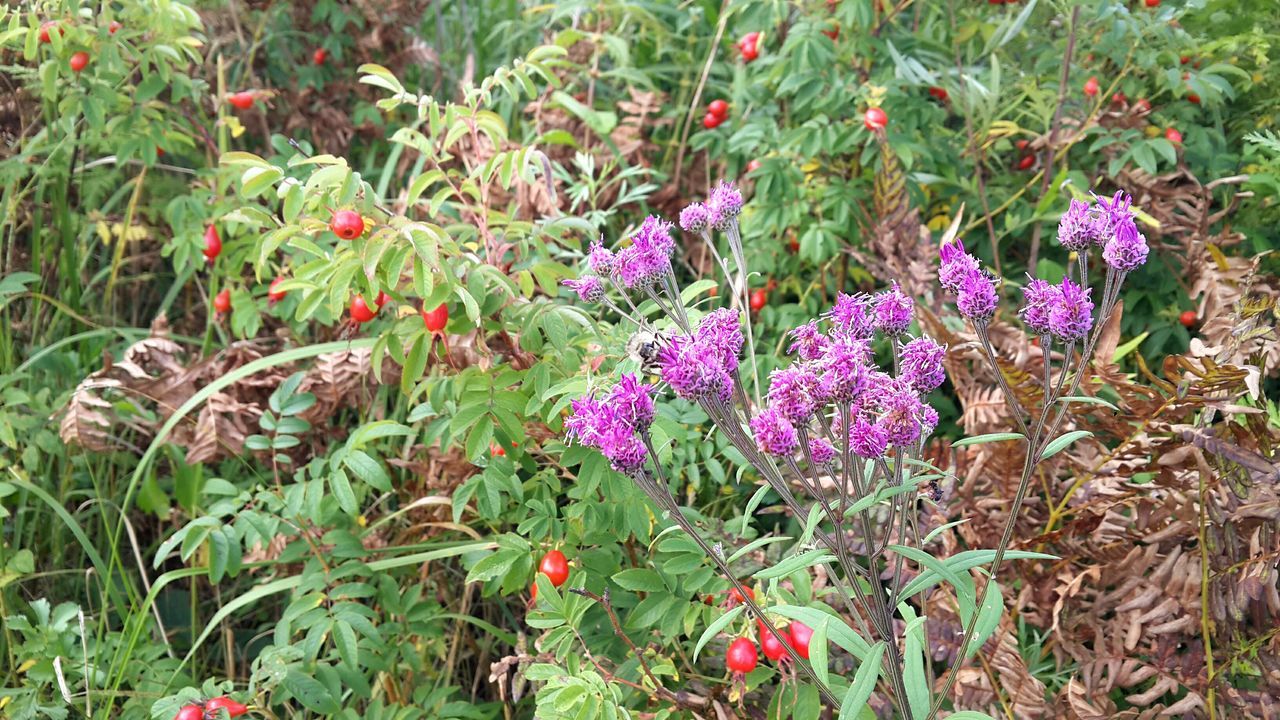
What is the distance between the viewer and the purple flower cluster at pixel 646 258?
1281 mm

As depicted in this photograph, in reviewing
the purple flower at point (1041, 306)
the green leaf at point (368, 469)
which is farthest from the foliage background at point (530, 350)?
the purple flower at point (1041, 306)

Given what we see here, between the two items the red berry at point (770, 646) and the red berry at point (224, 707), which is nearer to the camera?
the red berry at point (770, 646)

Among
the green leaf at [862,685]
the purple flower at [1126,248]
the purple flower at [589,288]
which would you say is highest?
the purple flower at [1126,248]

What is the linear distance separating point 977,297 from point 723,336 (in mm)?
283

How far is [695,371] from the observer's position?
1.05m

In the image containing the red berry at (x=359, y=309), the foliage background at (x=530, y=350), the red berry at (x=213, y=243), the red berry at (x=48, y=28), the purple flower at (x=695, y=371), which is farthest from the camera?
the red berry at (x=213, y=243)

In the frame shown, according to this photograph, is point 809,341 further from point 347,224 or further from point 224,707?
point 224,707

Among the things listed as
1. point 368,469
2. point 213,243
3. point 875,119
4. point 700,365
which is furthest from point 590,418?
point 213,243

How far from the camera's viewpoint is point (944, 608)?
1.74 meters

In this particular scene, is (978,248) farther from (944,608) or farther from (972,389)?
(944,608)

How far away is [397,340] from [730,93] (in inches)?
61.5

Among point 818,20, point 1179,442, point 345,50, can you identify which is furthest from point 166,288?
point 1179,442

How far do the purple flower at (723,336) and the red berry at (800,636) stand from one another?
1.94 feet

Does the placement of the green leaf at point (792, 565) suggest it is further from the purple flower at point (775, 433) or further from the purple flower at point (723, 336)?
the purple flower at point (723, 336)
